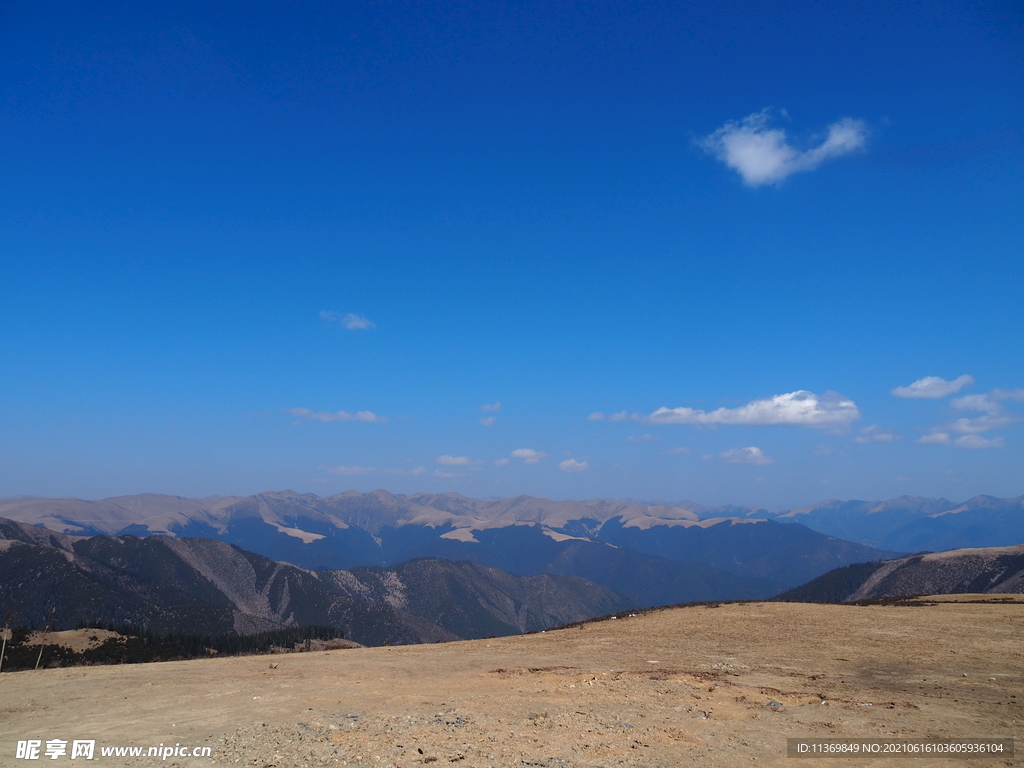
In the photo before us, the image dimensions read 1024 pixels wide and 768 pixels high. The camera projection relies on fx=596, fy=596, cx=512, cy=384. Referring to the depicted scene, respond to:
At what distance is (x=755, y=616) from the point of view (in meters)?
35.7

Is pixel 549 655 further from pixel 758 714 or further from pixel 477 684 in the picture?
pixel 758 714

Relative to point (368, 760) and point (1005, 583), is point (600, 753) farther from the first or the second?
point (1005, 583)

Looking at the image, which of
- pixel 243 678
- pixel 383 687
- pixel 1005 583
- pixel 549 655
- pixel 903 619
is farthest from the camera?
pixel 1005 583

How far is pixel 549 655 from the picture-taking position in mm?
27500

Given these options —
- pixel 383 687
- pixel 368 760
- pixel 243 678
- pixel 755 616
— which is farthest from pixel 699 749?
pixel 755 616

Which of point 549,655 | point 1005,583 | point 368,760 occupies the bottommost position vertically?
point 1005,583

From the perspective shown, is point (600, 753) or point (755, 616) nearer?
point (600, 753)

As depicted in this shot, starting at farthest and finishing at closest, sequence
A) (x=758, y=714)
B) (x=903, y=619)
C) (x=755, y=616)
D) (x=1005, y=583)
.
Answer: (x=1005, y=583)
(x=755, y=616)
(x=903, y=619)
(x=758, y=714)

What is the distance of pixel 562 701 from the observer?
18094 millimetres

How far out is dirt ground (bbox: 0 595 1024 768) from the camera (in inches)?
543

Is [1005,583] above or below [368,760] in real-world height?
below

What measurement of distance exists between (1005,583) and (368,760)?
241 metres

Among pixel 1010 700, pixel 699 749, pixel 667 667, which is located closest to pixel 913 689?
pixel 1010 700

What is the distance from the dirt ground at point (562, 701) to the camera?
13.8 metres
